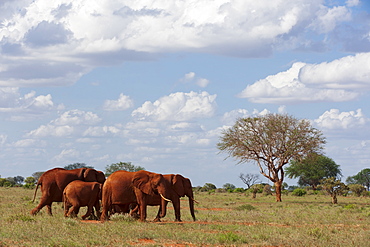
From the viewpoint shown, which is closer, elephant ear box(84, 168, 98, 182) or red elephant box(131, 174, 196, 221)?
red elephant box(131, 174, 196, 221)

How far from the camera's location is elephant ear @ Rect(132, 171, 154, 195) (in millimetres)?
Result: 21641

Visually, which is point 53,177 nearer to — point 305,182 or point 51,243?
point 51,243

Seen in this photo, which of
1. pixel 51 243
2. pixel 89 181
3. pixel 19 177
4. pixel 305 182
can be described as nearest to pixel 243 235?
pixel 51 243

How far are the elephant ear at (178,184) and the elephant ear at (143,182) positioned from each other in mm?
1355

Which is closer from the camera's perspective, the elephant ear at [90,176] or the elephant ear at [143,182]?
the elephant ear at [143,182]

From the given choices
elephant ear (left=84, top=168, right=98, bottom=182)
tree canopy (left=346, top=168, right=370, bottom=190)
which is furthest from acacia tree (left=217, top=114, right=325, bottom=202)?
tree canopy (left=346, top=168, right=370, bottom=190)

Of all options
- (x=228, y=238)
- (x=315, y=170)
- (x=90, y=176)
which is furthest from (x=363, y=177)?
(x=228, y=238)

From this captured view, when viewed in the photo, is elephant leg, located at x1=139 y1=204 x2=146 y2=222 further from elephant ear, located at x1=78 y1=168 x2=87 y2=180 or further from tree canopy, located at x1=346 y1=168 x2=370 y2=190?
tree canopy, located at x1=346 y1=168 x2=370 y2=190

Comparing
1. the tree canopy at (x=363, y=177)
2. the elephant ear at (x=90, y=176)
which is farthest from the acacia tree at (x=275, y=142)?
the tree canopy at (x=363, y=177)

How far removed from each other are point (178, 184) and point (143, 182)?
68.3 inches

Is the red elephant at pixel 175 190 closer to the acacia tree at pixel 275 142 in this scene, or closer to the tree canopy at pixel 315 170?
the acacia tree at pixel 275 142

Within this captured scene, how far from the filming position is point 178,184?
74.9 ft

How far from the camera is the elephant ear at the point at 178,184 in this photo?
22766 millimetres

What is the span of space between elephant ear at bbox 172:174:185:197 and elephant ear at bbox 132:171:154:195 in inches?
53.3
